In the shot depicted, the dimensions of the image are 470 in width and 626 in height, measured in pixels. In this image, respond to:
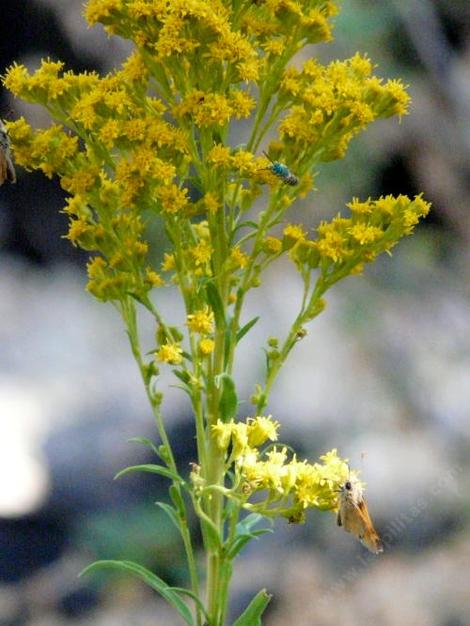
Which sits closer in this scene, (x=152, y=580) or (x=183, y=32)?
(x=183, y=32)

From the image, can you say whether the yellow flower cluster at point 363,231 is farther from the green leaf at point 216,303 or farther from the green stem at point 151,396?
the green stem at point 151,396

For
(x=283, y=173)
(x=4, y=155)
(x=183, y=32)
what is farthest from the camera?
(x=4, y=155)

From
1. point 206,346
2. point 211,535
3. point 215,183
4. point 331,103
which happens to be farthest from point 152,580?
point 331,103

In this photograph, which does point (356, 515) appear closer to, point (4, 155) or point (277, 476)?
point (277, 476)

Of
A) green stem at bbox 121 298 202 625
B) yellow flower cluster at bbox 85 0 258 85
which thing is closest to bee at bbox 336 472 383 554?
green stem at bbox 121 298 202 625

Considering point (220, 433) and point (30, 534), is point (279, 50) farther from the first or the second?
point (30, 534)

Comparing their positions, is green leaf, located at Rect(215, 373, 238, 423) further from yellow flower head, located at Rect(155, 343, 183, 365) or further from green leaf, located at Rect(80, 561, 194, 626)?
green leaf, located at Rect(80, 561, 194, 626)
